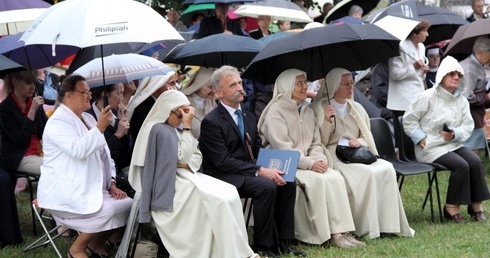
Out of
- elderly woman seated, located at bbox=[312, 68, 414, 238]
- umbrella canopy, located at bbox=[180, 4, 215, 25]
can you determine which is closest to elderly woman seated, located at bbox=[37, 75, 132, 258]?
elderly woman seated, located at bbox=[312, 68, 414, 238]

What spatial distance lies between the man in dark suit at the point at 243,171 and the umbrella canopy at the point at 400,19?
132 inches

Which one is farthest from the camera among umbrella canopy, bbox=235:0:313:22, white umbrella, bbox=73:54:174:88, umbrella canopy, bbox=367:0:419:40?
umbrella canopy, bbox=235:0:313:22

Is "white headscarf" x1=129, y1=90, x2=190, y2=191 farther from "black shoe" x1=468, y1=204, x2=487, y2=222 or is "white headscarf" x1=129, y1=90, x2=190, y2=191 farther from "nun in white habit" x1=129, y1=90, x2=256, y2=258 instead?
"black shoe" x1=468, y1=204, x2=487, y2=222

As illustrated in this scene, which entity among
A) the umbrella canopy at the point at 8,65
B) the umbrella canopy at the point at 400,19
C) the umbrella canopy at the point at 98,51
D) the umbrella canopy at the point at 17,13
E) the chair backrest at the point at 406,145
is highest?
the umbrella canopy at the point at 17,13

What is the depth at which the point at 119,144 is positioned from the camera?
27.6 feet

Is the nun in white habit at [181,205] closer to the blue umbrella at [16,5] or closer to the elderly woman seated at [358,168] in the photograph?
the elderly woman seated at [358,168]

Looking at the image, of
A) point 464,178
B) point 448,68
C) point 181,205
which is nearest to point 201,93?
point 181,205

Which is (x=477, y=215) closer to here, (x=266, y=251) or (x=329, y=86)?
(x=329, y=86)

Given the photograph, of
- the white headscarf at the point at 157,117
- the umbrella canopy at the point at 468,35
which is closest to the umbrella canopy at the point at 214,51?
the white headscarf at the point at 157,117

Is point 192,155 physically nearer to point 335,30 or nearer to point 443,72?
point 335,30

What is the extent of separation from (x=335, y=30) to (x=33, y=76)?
2663 mm

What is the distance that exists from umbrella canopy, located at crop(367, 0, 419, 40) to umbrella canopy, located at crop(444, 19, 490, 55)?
502 mm

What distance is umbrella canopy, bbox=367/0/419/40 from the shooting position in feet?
36.8

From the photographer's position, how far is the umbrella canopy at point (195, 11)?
569 inches
